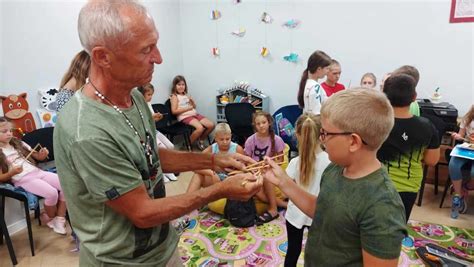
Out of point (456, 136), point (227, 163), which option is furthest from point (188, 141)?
point (227, 163)

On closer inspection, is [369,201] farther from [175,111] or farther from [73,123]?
[175,111]

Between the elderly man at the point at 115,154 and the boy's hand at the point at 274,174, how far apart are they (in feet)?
1.05

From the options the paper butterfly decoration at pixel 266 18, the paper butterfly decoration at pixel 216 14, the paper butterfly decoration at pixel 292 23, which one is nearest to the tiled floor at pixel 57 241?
the paper butterfly decoration at pixel 292 23

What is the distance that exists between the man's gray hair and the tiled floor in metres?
2.54

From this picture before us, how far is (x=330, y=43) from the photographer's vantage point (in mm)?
5078

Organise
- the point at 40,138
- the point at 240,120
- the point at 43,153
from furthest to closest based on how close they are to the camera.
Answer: the point at 240,120 → the point at 40,138 → the point at 43,153

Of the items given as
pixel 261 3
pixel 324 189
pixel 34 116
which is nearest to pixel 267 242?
pixel 324 189

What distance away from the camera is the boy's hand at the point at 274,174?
1636 millimetres

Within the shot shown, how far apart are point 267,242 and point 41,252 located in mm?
2078

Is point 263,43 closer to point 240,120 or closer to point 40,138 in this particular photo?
point 240,120

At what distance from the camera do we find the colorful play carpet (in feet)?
9.71

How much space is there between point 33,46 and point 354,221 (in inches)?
147

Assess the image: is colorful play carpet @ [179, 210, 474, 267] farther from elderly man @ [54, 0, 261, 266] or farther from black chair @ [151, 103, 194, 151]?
black chair @ [151, 103, 194, 151]

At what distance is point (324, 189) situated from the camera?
141 cm
